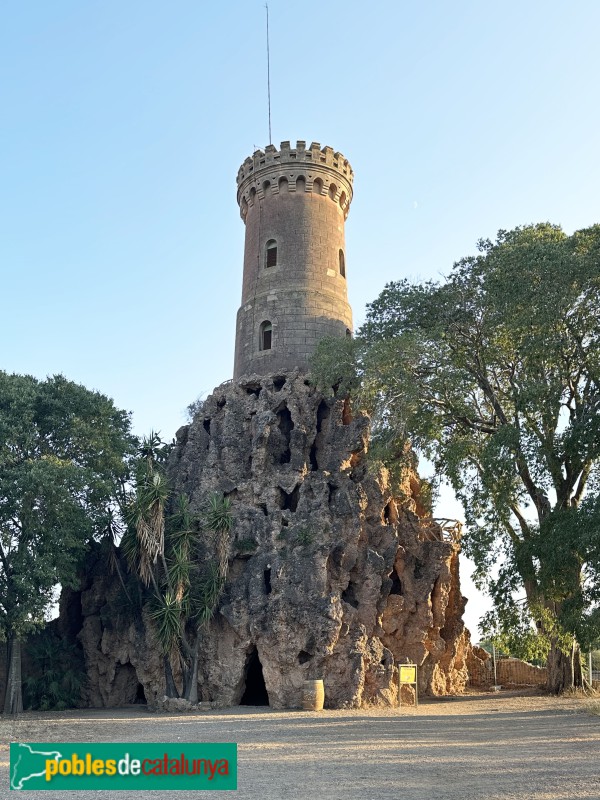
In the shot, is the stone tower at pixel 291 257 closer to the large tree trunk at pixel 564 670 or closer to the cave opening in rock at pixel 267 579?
the cave opening in rock at pixel 267 579

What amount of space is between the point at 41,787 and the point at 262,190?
29220mm

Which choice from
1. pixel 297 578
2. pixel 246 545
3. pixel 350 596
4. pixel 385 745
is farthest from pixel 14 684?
pixel 385 745

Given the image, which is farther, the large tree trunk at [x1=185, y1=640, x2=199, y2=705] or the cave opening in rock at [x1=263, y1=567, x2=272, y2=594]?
the cave opening in rock at [x1=263, y1=567, x2=272, y2=594]

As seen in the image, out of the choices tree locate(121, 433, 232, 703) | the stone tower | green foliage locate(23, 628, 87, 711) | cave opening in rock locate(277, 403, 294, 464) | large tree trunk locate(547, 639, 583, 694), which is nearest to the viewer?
tree locate(121, 433, 232, 703)

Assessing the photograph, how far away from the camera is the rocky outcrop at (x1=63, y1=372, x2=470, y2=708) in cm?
2392

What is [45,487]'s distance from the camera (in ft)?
80.7

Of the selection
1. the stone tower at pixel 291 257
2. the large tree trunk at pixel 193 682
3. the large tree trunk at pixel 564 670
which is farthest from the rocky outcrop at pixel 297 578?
the large tree trunk at pixel 564 670

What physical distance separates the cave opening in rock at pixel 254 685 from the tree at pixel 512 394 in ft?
28.0

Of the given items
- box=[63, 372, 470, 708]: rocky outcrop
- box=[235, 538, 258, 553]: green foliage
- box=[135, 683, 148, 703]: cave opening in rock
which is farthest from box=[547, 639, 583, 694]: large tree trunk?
box=[135, 683, 148, 703]: cave opening in rock

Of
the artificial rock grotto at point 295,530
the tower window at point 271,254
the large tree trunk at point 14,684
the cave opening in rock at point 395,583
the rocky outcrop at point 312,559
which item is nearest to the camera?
the rocky outcrop at point 312,559

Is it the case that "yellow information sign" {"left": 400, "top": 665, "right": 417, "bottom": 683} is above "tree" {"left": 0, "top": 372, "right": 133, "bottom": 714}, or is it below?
below

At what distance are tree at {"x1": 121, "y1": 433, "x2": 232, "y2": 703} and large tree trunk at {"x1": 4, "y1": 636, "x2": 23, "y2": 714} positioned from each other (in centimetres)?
476

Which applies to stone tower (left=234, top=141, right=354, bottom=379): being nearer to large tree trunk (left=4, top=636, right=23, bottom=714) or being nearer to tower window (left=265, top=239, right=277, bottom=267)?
tower window (left=265, top=239, right=277, bottom=267)

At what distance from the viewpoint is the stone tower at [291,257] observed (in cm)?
3272
